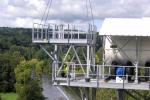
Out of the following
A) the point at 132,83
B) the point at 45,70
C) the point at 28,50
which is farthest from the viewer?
the point at 28,50

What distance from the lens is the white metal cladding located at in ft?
87.3

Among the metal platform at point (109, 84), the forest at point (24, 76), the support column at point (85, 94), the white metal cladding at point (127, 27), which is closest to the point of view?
the metal platform at point (109, 84)

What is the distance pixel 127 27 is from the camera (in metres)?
27.0

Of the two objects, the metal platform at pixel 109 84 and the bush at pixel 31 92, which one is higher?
the metal platform at pixel 109 84

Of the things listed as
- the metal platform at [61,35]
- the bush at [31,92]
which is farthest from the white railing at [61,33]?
the bush at [31,92]

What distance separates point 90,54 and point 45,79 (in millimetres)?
127149

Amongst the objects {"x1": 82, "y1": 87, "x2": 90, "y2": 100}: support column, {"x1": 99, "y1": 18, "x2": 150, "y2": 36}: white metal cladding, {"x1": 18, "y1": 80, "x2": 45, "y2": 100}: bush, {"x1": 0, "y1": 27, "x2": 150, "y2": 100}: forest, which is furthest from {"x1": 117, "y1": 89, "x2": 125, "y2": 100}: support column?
{"x1": 18, "y1": 80, "x2": 45, "y2": 100}: bush

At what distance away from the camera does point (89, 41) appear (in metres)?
27.3

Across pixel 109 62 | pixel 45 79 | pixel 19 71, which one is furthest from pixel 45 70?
pixel 109 62

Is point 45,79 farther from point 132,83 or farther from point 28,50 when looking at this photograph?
point 132,83

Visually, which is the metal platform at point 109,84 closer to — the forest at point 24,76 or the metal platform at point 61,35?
the metal platform at point 61,35

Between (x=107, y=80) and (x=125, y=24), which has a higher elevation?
(x=125, y=24)

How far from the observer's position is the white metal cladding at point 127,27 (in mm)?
26622

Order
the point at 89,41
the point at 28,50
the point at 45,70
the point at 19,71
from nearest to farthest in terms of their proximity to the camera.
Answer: the point at 89,41 → the point at 19,71 → the point at 45,70 → the point at 28,50
